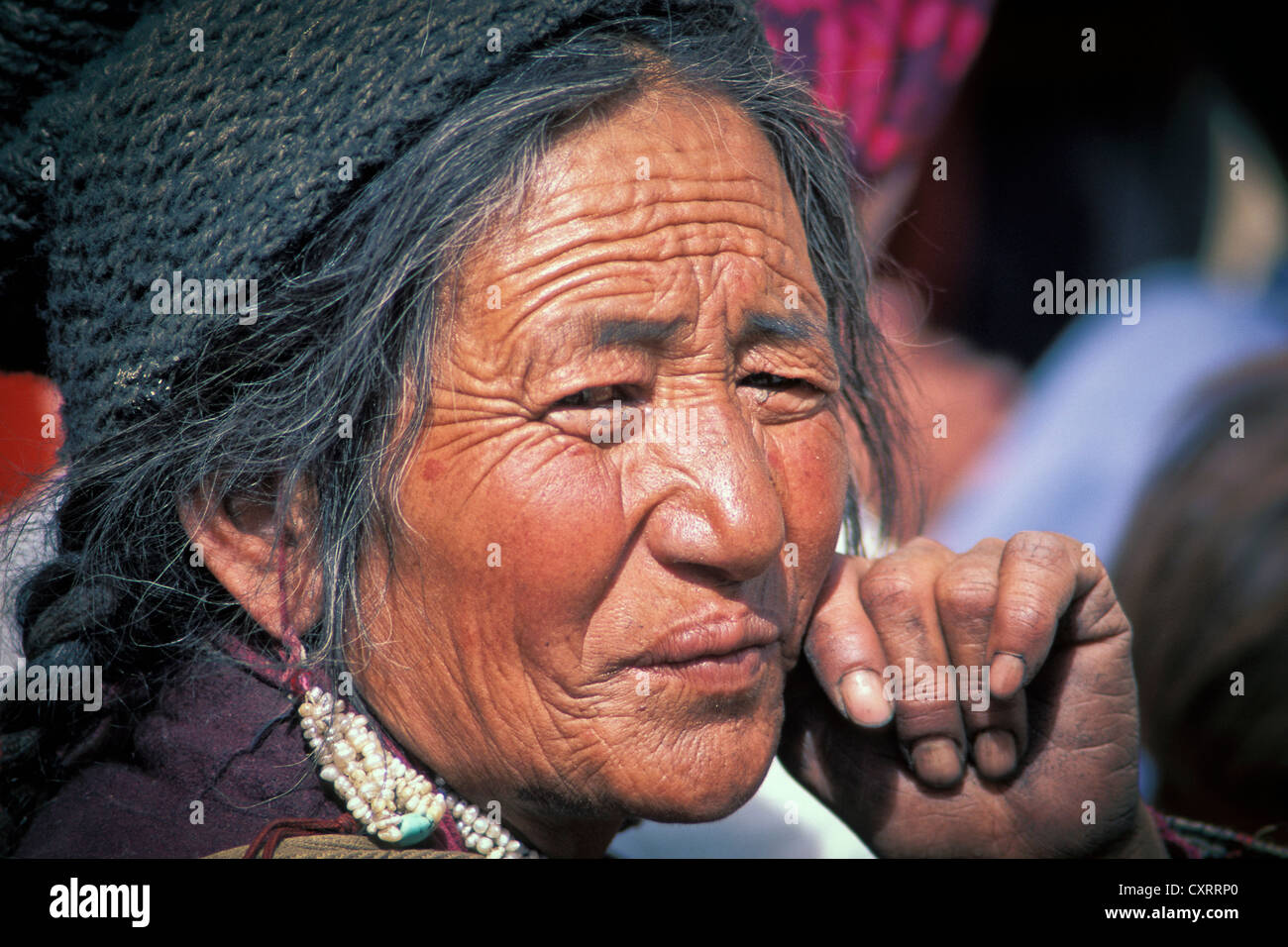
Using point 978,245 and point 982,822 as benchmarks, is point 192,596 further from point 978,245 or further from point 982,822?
point 978,245

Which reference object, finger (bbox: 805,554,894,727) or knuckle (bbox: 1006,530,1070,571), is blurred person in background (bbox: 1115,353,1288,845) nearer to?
knuckle (bbox: 1006,530,1070,571)

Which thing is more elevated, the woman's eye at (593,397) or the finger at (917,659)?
the woman's eye at (593,397)

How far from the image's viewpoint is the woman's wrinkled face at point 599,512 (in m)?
1.78

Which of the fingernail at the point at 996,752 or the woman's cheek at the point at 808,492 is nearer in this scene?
the woman's cheek at the point at 808,492

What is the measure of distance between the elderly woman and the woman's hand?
27 mm

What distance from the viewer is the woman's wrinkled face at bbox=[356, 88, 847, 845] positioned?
5.82ft

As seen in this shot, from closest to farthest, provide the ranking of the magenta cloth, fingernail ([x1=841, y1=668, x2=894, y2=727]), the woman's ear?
the woman's ear → fingernail ([x1=841, y1=668, x2=894, y2=727]) → the magenta cloth

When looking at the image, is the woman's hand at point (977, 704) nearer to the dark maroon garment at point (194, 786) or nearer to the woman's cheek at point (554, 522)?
the woman's cheek at point (554, 522)

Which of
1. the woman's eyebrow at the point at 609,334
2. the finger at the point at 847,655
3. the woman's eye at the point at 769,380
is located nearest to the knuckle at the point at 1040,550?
the finger at the point at 847,655

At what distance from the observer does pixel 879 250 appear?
3088 mm

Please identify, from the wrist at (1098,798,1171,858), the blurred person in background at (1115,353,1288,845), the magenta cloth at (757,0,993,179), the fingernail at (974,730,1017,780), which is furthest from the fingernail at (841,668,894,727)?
the magenta cloth at (757,0,993,179)

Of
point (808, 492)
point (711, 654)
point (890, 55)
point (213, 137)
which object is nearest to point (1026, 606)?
point (808, 492)

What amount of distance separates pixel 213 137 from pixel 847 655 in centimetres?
157

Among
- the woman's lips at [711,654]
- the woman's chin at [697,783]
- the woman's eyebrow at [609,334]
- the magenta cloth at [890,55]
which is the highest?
the magenta cloth at [890,55]
